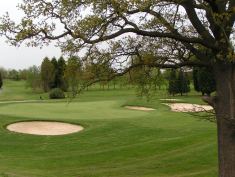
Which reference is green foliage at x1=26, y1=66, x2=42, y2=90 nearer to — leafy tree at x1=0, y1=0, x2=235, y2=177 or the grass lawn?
the grass lawn

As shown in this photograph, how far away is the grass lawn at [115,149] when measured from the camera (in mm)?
15867

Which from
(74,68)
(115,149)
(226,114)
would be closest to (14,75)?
(115,149)

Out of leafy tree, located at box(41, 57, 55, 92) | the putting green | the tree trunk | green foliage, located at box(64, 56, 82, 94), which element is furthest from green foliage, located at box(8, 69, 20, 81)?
the tree trunk

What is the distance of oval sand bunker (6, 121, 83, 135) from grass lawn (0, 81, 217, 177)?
24.8 inches

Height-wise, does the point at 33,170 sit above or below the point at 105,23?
below

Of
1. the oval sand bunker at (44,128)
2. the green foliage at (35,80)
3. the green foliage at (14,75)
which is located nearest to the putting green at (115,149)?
the oval sand bunker at (44,128)

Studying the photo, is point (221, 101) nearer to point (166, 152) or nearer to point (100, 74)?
point (100, 74)

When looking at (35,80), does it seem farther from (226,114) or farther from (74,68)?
(226,114)

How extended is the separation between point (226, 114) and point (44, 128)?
18.3 meters

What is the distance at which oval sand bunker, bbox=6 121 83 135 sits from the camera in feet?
86.4

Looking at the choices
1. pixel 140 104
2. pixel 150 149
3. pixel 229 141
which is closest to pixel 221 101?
pixel 229 141

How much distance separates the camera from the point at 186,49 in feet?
39.3

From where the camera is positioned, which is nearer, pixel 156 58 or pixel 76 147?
pixel 156 58

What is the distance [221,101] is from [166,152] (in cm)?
877
